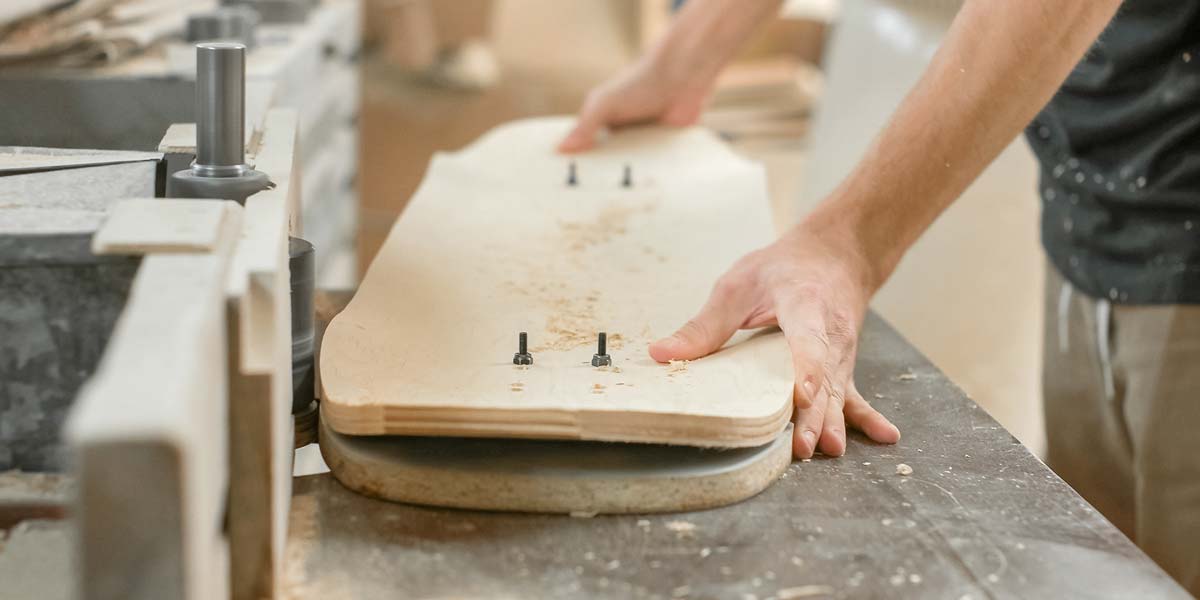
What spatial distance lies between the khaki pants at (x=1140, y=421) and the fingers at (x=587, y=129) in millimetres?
594

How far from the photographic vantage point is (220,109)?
0.73 m

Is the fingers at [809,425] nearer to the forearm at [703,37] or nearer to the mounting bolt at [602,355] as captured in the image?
the mounting bolt at [602,355]

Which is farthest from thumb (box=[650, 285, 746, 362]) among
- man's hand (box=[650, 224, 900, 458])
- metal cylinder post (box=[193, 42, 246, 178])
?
metal cylinder post (box=[193, 42, 246, 178])

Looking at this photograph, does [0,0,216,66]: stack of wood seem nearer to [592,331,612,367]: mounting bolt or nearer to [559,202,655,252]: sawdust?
[559,202,655,252]: sawdust

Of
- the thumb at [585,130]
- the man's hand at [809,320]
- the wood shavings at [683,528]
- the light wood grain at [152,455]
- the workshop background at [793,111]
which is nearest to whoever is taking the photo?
the light wood grain at [152,455]

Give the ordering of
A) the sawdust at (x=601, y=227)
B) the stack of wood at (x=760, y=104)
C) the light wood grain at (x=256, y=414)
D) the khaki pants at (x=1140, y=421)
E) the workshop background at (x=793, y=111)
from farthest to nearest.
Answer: the stack of wood at (x=760, y=104), the workshop background at (x=793, y=111), the khaki pants at (x=1140, y=421), the sawdust at (x=601, y=227), the light wood grain at (x=256, y=414)

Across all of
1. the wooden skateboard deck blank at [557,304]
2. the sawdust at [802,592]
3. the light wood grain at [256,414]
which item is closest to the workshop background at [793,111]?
the wooden skateboard deck blank at [557,304]

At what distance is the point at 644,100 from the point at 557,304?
0.64 m

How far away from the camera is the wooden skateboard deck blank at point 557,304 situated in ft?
2.27

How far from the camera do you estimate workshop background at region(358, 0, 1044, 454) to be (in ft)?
5.82

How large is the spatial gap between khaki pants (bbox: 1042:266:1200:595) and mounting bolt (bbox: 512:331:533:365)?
77 centimetres

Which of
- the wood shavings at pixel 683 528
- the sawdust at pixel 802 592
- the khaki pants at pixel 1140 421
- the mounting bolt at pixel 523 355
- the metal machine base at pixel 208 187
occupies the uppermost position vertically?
the metal machine base at pixel 208 187

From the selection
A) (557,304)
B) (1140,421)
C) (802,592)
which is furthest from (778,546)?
(1140,421)

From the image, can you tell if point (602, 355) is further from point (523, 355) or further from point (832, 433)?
point (832, 433)
